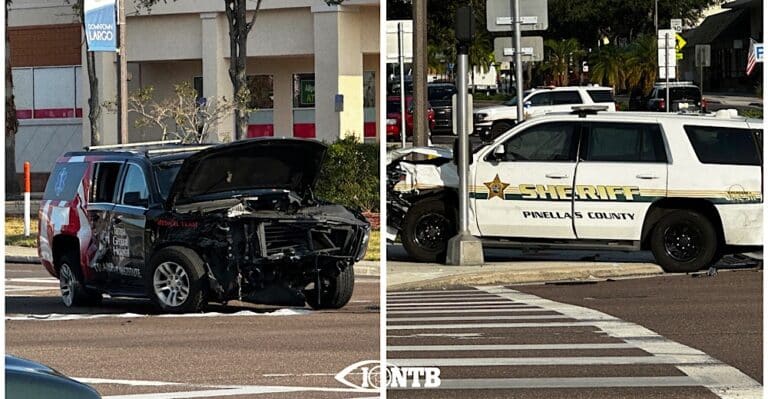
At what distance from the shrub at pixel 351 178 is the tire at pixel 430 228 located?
6.48ft

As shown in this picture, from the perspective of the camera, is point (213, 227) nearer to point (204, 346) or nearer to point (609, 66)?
point (204, 346)

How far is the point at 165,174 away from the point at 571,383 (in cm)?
327

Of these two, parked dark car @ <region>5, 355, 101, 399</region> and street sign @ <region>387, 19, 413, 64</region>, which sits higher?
street sign @ <region>387, 19, 413, 64</region>

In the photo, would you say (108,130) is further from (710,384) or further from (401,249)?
(710,384)

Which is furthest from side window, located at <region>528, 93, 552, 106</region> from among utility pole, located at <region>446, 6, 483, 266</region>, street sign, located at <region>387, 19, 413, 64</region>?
street sign, located at <region>387, 19, 413, 64</region>

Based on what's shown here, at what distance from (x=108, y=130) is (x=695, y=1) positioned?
54.0ft

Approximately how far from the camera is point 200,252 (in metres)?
8.57

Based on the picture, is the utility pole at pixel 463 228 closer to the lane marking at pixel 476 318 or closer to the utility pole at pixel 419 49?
the lane marking at pixel 476 318

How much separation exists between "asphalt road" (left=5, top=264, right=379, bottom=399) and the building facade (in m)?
10.0

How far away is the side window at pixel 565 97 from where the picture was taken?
94.2ft

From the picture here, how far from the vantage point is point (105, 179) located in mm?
9164

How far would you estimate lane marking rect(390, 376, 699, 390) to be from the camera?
21.1 feet

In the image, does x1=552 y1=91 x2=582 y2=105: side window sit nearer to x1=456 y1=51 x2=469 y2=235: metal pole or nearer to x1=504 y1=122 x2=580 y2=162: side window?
x1=504 y1=122 x2=580 y2=162: side window

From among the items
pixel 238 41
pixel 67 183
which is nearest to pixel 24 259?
pixel 238 41
